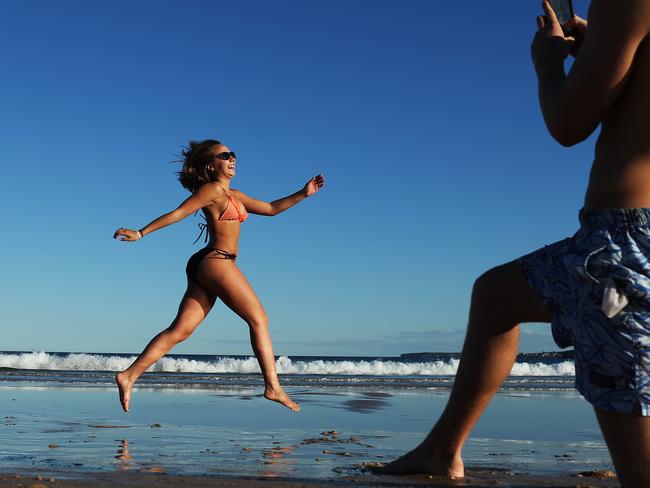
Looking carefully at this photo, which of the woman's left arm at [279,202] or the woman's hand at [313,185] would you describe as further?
the woman's hand at [313,185]

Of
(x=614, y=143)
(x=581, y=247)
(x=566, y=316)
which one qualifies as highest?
(x=614, y=143)

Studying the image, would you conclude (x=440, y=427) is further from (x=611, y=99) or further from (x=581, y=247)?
(x=611, y=99)

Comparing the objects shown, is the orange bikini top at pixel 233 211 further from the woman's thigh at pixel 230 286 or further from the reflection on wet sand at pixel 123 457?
the reflection on wet sand at pixel 123 457

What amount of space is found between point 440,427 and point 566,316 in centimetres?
119

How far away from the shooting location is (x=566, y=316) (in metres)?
2.38

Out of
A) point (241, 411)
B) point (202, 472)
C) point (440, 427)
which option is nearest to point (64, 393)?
point (241, 411)

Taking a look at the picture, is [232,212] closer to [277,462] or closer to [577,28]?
[277,462]

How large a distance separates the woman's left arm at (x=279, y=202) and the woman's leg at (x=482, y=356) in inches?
122

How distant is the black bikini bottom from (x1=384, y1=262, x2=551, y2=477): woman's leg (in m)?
2.59

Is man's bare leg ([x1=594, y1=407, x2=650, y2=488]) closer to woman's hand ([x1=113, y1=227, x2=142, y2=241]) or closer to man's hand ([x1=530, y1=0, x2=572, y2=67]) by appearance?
man's hand ([x1=530, y1=0, x2=572, y2=67])

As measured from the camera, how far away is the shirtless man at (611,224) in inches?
82.7

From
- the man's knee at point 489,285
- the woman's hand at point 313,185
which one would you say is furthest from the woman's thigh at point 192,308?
the man's knee at point 489,285

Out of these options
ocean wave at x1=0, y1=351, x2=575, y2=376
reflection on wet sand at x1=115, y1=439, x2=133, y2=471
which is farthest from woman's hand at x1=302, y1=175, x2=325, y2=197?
ocean wave at x1=0, y1=351, x2=575, y2=376

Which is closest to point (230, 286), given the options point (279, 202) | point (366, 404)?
point (279, 202)
